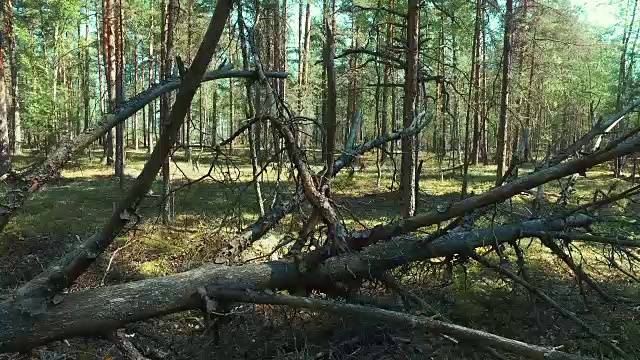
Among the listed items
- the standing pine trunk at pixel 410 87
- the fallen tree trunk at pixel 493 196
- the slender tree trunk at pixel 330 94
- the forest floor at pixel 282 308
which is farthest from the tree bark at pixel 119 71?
the fallen tree trunk at pixel 493 196

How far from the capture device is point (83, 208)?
12242mm

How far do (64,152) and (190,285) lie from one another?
1.17m

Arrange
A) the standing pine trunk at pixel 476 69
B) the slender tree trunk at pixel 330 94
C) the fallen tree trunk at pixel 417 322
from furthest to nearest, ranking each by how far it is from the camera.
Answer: the standing pine trunk at pixel 476 69, the slender tree trunk at pixel 330 94, the fallen tree trunk at pixel 417 322

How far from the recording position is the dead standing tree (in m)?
2.51

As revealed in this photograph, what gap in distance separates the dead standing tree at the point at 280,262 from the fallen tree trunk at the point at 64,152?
0.02 meters

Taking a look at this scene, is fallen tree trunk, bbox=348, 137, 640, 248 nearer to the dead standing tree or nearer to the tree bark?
the dead standing tree

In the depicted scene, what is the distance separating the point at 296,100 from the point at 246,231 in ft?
69.8

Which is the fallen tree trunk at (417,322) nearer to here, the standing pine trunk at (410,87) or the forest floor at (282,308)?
the forest floor at (282,308)

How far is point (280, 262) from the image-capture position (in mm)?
3344

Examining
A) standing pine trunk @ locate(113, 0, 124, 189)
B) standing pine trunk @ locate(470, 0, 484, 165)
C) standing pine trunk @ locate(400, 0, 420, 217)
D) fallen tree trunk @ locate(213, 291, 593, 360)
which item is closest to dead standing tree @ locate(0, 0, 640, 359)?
fallen tree trunk @ locate(213, 291, 593, 360)

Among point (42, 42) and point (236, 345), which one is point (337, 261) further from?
point (42, 42)

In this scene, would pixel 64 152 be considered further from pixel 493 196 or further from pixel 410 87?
pixel 410 87

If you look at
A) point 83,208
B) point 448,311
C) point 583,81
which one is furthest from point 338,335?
point 583,81

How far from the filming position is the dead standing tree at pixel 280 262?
2.51 metres
